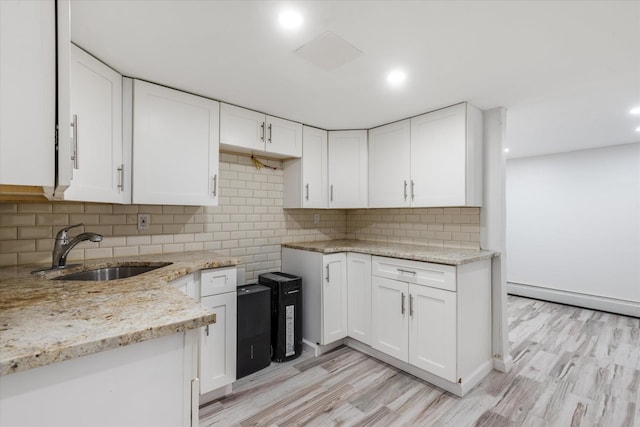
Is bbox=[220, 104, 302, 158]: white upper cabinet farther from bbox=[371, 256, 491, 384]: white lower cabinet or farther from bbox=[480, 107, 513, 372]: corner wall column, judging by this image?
bbox=[480, 107, 513, 372]: corner wall column

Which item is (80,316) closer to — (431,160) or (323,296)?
(323,296)

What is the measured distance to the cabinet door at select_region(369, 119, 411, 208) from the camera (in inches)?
115

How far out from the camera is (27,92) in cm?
62

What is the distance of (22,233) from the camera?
6.02 feet

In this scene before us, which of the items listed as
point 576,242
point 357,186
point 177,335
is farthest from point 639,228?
point 177,335

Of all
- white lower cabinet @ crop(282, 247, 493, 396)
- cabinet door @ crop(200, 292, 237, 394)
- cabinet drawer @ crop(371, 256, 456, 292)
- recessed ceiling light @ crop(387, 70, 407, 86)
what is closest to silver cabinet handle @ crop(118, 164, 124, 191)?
cabinet door @ crop(200, 292, 237, 394)

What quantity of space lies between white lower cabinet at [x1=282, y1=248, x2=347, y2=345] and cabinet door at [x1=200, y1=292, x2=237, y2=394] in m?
0.87

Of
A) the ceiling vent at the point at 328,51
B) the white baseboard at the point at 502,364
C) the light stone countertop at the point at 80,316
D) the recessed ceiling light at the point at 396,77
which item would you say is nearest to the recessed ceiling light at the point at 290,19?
the ceiling vent at the point at 328,51

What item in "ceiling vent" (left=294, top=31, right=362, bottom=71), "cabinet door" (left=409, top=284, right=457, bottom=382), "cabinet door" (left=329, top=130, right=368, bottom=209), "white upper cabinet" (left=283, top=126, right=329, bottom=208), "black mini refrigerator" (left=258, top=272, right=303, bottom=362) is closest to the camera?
"ceiling vent" (left=294, top=31, right=362, bottom=71)

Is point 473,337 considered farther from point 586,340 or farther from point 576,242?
point 576,242

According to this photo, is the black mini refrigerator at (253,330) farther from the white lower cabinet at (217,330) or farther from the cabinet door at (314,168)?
the cabinet door at (314,168)

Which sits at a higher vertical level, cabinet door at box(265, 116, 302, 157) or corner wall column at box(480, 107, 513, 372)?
cabinet door at box(265, 116, 302, 157)

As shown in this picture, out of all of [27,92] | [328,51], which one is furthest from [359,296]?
[27,92]

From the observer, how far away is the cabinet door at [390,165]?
9.62 ft
